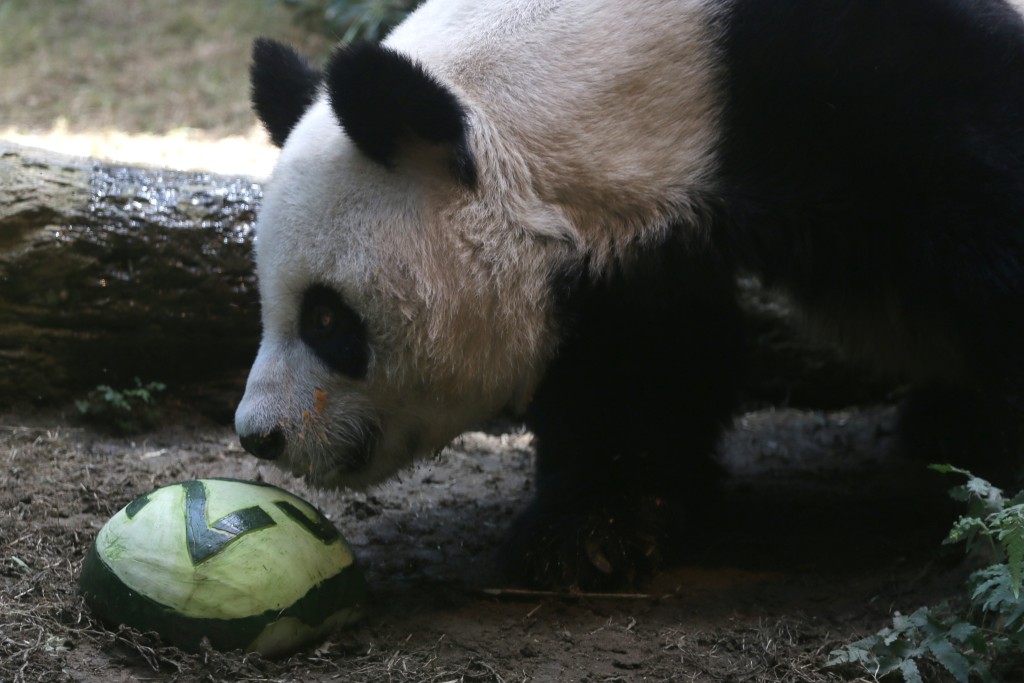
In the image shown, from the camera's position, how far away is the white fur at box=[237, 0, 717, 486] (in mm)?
2988

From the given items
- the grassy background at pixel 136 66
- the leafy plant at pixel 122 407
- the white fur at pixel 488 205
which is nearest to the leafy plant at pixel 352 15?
the grassy background at pixel 136 66

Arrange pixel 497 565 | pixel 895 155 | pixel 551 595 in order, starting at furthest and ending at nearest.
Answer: pixel 497 565, pixel 551 595, pixel 895 155

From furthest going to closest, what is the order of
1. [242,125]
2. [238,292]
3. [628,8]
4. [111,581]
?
[242,125]
[238,292]
[628,8]
[111,581]

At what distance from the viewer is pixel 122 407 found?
450 centimetres

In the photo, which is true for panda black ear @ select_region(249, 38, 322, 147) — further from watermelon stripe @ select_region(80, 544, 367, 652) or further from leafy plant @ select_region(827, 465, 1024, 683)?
leafy plant @ select_region(827, 465, 1024, 683)

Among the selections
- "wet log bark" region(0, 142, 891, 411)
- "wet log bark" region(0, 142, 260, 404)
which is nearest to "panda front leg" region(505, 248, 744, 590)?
"wet log bark" region(0, 142, 891, 411)

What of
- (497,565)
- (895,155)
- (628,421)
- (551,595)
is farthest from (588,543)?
(895,155)

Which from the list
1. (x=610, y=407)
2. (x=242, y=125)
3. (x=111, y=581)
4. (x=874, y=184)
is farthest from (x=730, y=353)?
(x=242, y=125)

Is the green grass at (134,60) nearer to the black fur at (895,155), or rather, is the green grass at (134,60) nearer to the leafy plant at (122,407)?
the leafy plant at (122,407)

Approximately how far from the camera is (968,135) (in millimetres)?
2887

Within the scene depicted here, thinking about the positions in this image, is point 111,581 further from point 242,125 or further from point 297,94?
point 242,125

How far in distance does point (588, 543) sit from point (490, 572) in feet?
1.16

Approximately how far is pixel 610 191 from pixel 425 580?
139 cm

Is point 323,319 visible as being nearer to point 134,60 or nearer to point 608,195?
point 608,195
